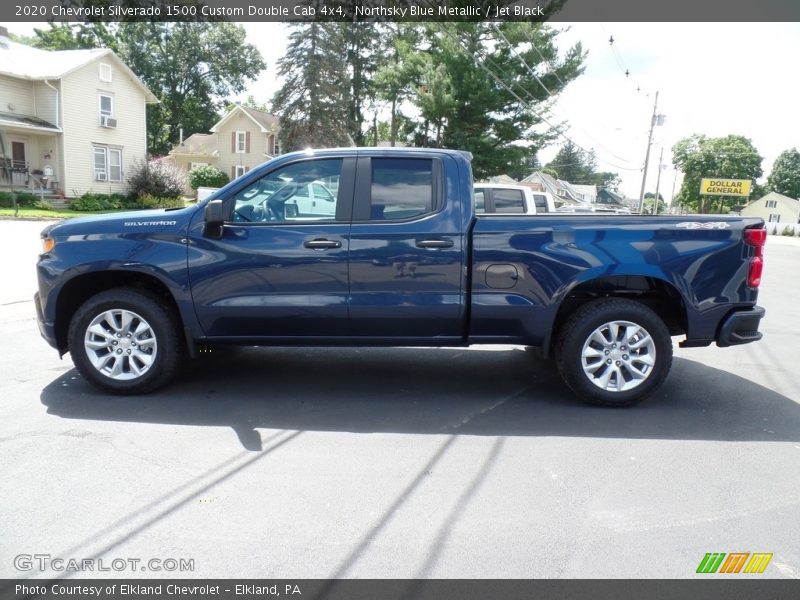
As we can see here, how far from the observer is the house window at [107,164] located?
1314 inches

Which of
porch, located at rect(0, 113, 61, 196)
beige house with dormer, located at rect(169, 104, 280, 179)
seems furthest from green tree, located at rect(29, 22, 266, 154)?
porch, located at rect(0, 113, 61, 196)

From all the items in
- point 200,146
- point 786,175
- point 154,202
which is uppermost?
point 786,175

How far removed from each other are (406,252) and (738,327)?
2.72 m

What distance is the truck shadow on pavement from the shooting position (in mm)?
4602

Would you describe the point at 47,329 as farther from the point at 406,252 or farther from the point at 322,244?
the point at 406,252

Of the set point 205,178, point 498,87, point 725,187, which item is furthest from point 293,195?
point 725,187

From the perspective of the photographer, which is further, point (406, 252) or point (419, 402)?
point (419, 402)

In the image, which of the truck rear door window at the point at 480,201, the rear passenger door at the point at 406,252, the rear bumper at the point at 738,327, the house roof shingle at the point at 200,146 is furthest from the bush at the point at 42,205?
the rear bumper at the point at 738,327

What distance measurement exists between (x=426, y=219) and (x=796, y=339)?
6.01 metres

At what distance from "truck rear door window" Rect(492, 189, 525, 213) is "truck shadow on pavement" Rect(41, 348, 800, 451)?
5.92 m

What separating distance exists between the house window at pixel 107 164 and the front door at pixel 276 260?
32494 mm

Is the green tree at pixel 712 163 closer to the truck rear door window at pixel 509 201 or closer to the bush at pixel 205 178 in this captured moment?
the bush at pixel 205 178

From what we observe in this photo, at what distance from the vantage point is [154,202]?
30469mm

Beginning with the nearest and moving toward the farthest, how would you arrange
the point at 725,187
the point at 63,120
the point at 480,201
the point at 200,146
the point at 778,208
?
1. the point at 480,201
2. the point at 63,120
3. the point at 200,146
4. the point at 725,187
5. the point at 778,208
